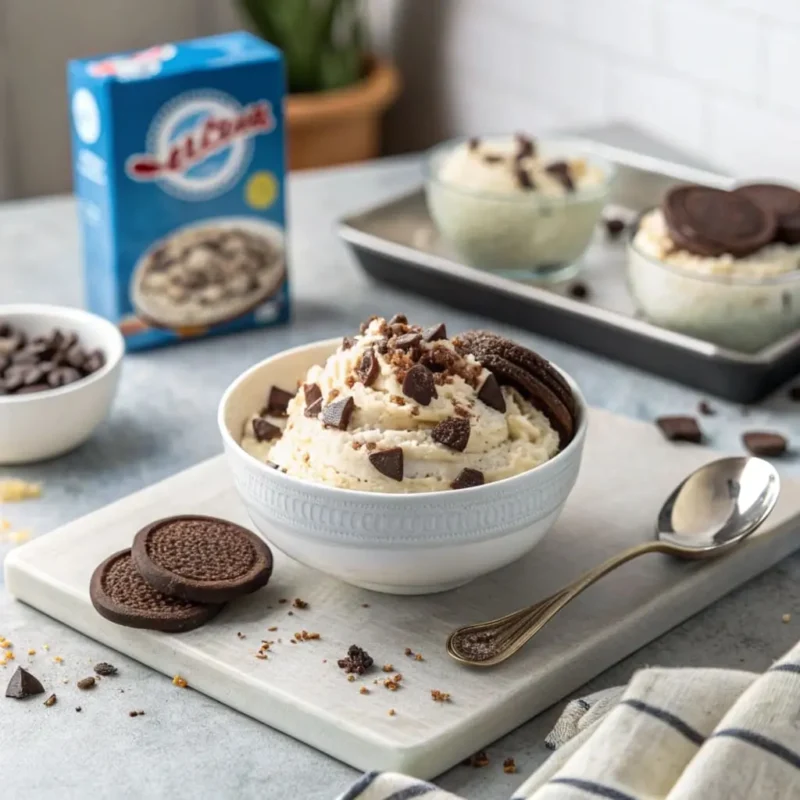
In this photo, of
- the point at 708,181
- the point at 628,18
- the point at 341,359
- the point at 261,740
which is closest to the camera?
the point at 261,740

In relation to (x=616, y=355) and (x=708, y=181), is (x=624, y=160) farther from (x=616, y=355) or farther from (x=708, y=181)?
(x=616, y=355)

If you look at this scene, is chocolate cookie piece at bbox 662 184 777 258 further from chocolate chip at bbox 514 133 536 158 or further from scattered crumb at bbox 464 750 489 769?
scattered crumb at bbox 464 750 489 769

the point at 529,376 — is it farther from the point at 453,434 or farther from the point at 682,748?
the point at 682,748

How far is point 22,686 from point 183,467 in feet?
1.37

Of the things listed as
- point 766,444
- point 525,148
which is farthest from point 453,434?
point 525,148

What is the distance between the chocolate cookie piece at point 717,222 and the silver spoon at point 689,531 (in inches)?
14.3

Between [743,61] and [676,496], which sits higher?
[743,61]

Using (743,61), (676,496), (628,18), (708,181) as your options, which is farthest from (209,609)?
(628,18)

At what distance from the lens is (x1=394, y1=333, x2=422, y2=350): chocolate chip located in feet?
3.75

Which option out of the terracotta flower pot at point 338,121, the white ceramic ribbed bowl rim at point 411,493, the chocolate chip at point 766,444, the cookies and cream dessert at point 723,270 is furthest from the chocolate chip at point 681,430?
the terracotta flower pot at point 338,121

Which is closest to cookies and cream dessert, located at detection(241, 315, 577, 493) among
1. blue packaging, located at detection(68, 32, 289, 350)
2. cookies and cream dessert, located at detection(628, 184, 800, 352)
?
cookies and cream dessert, located at detection(628, 184, 800, 352)

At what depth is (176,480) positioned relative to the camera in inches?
52.6

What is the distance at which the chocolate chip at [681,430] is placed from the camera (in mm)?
1424

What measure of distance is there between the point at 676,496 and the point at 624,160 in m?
0.88
